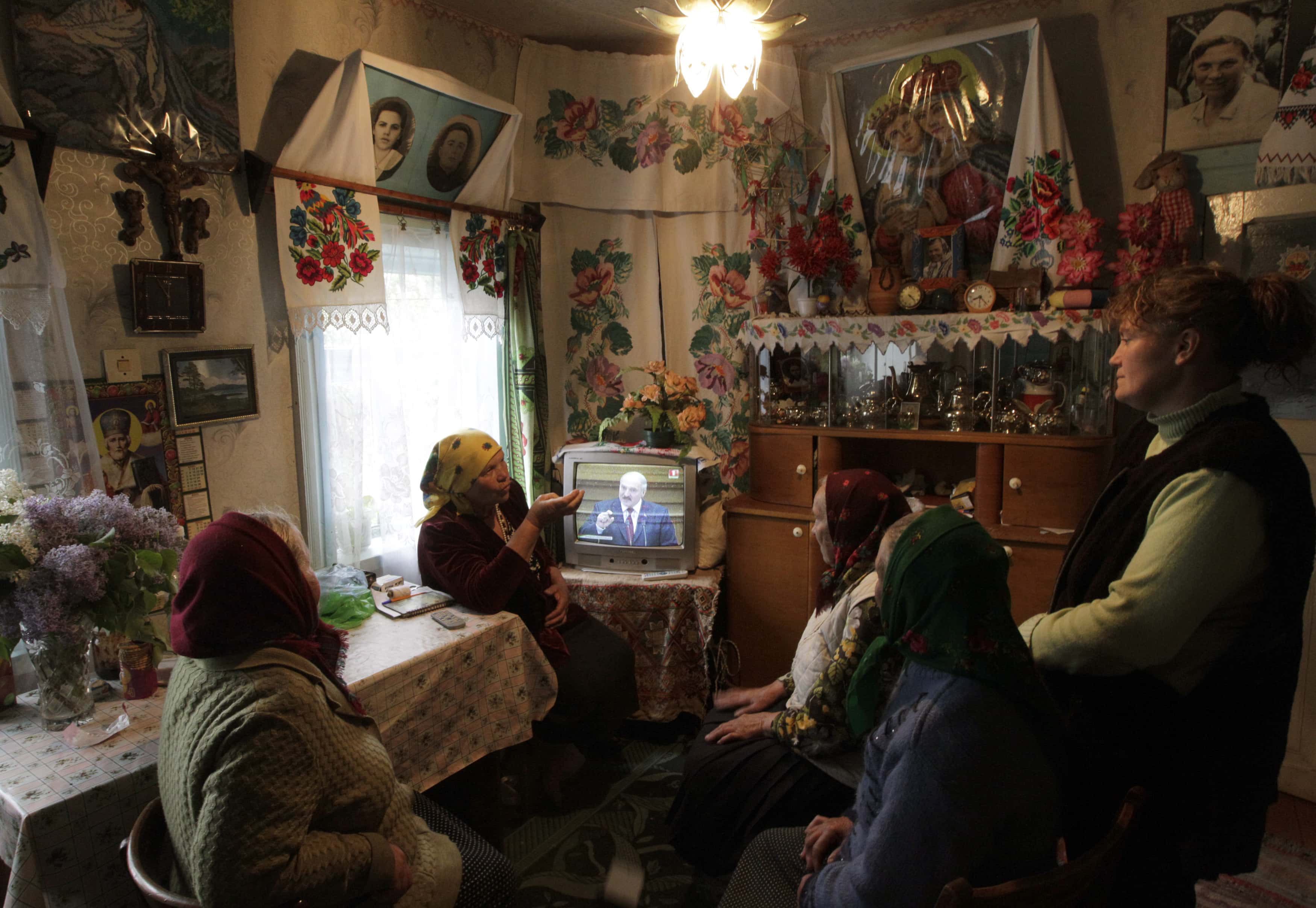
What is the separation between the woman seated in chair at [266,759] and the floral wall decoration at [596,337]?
83.8 inches

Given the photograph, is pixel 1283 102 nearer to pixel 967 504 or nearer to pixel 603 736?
pixel 967 504

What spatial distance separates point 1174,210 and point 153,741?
3.11m

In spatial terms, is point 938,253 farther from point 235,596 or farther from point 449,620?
point 235,596

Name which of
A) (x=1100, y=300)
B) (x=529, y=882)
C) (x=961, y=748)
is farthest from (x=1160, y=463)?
(x=529, y=882)

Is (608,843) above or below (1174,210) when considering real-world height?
below

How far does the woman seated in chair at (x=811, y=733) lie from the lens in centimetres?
172

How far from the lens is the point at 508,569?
2.33 meters

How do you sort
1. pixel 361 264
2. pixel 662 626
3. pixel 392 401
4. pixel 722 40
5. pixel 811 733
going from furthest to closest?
pixel 662 626 → pixel 392 401 → pixel 361 264 → pixel 722 40 → pixel 811 733

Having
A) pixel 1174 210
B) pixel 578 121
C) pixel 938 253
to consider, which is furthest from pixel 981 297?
pixel 578 121

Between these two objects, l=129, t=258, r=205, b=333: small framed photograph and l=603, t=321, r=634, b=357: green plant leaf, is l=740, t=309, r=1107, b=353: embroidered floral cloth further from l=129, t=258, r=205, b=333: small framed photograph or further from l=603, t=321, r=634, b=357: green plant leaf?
l=129, t=258, r=205, b=333: small framed photograph

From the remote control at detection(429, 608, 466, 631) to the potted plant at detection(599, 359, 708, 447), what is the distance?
1.11m

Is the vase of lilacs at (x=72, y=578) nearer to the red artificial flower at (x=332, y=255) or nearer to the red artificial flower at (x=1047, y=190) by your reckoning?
the red artificial flower at (x=332, y=255)

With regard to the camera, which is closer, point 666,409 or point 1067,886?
point 1067,886

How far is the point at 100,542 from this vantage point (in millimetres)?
1588
